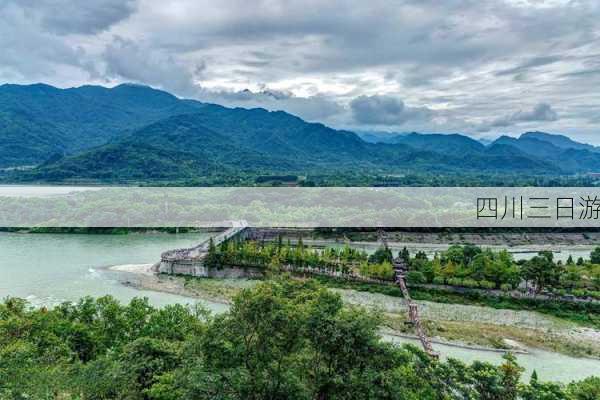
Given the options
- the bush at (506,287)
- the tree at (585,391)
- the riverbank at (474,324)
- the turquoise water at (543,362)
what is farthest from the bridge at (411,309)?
the bush at (506,287)

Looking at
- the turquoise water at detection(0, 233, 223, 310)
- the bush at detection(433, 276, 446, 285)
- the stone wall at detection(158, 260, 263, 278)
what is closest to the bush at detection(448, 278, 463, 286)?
the bush at detection(433, 276, 446, 285)

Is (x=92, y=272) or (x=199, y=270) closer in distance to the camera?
(x=92, y=272)

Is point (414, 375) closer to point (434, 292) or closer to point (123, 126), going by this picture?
point (434, 292)

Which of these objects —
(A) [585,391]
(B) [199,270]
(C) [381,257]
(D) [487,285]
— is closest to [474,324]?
(D) [487,285]

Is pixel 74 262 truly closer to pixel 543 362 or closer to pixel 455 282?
pixel 455 282

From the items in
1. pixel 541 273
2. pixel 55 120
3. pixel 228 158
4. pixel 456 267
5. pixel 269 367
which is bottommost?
pixel 456 267

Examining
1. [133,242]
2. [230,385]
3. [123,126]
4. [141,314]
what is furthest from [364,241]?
[123,126]

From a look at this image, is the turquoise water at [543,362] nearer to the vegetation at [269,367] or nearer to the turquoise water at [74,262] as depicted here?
the vegetation at [269,367]
